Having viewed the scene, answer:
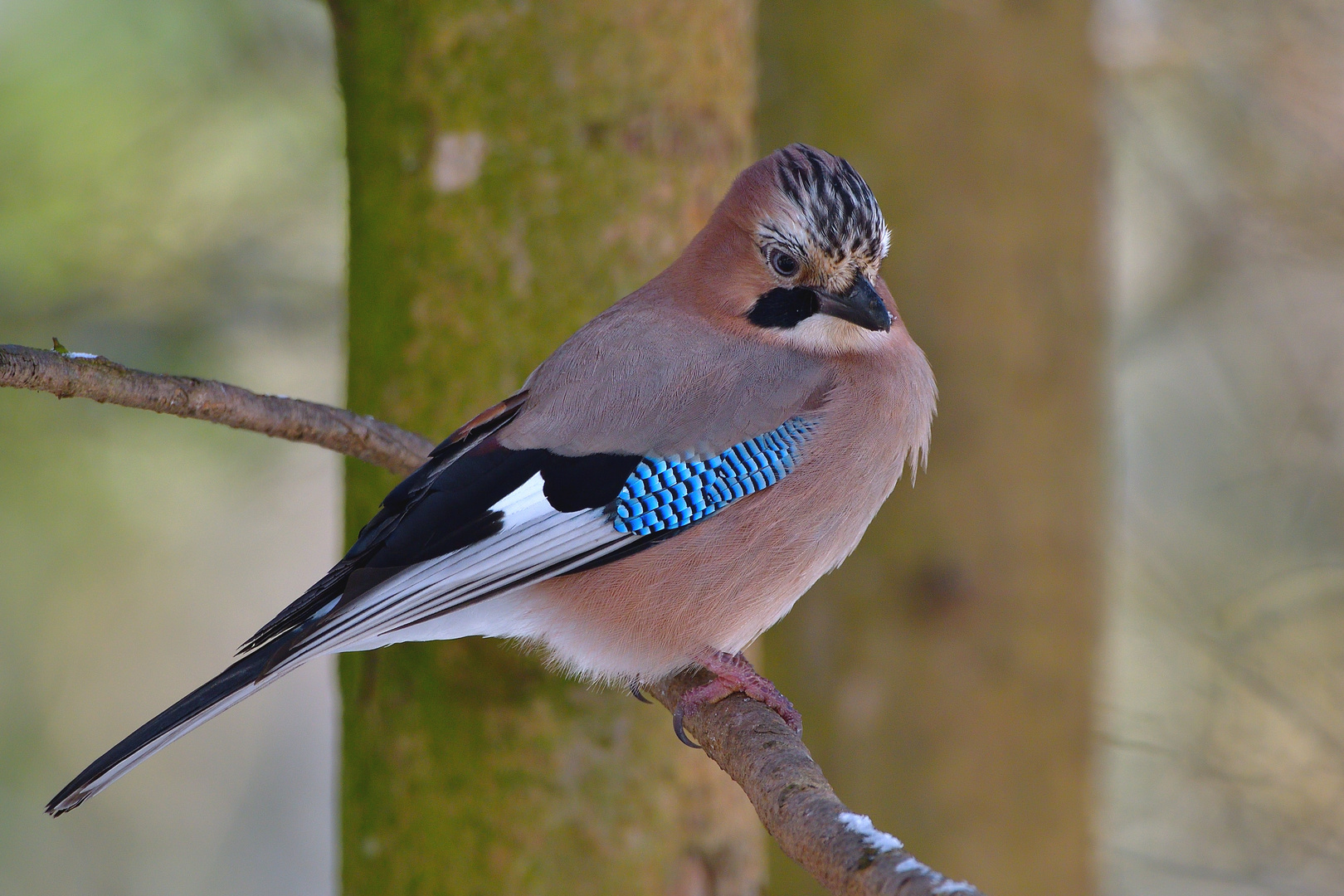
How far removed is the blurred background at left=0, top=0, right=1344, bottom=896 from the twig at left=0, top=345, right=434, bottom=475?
1825 millimetres

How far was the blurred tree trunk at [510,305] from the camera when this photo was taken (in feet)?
9.66

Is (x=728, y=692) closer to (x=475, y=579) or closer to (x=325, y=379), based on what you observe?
(x=475, y=579)

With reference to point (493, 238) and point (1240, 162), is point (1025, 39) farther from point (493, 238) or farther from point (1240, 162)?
point (493, 238)

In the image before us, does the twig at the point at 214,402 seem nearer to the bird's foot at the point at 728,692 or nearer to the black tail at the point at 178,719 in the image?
the black tail at the point at 178,719

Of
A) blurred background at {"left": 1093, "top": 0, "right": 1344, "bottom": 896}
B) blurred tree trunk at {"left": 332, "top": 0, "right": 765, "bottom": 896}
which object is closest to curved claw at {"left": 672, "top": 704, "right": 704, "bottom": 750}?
blurred tree trunk at {"left": 332, "top": 0, "right": 765, "bottom": 896}

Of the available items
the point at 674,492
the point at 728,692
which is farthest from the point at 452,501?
the point at 728,692

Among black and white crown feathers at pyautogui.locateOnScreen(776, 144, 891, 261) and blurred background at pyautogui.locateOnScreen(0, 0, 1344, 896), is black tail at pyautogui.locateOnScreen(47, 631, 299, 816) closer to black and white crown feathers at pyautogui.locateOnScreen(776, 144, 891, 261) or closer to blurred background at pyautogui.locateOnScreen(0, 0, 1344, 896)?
black and white crown feathers at pyautogui.locateOnScreen(776, 144, 891, 261)

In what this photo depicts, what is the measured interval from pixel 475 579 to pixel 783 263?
3.28ft

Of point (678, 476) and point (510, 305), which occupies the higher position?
point (510, 305)

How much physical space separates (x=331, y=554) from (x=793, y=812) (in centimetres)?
706

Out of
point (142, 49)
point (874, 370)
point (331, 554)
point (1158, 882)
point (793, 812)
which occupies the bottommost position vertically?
point (1158, 882)

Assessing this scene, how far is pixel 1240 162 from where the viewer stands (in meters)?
5.62

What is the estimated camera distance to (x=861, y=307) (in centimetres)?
288

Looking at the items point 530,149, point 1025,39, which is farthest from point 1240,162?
point 530,149
